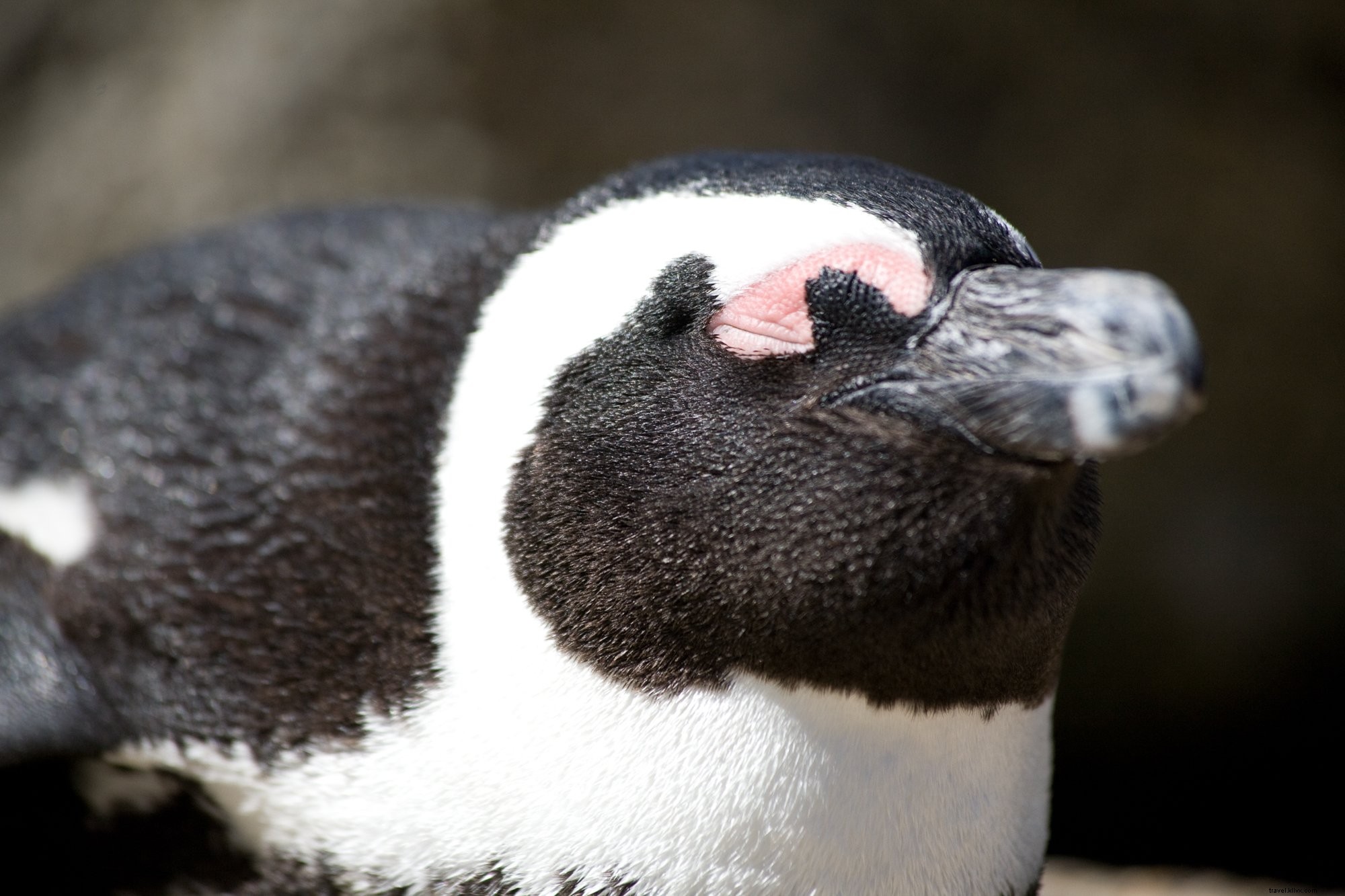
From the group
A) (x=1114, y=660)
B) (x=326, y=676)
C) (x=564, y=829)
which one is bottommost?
(x=1114, y=660)

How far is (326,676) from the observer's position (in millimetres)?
1713

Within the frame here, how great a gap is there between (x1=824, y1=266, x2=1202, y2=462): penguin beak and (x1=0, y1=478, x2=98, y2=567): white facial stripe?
3.69 feet

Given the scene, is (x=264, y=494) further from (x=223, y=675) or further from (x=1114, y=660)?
(x=1114, y=660)

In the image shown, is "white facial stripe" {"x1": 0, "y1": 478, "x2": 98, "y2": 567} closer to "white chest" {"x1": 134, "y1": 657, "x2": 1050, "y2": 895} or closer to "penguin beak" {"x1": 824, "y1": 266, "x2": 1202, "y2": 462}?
"white chest" {"x1": 134, "y1": 657, "x2": 1050, "y2": 895}

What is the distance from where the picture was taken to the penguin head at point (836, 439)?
4.28 feet

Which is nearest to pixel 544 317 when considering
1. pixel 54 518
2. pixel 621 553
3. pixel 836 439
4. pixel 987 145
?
pixel 621 553

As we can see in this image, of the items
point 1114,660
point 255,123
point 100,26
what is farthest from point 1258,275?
point 100,26

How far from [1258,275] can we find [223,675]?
10.6ft

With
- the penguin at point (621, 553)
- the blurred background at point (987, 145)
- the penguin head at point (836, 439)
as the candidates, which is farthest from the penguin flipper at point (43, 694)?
the blurred background at point (987, 145)

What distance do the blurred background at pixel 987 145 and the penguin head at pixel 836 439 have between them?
2.28 meters

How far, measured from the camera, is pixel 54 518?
194 centimetres

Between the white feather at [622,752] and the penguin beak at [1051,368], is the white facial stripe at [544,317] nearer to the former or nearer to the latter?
the white feather at [622,752]

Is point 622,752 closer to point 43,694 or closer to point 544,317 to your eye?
point 544,317

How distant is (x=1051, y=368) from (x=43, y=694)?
1.34 m
